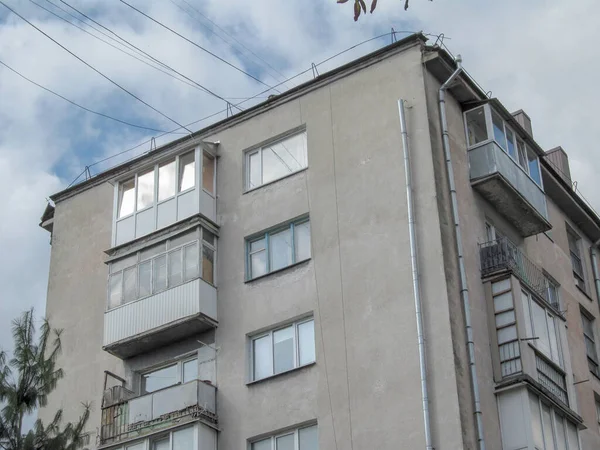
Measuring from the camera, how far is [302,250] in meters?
28.9

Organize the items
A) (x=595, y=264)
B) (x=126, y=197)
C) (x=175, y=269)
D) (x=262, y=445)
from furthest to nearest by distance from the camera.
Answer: (x=595, y=264) < (x=126, y=197) < (x=175, y=269) < (x=262, y=445)

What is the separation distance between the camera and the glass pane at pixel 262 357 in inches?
1098

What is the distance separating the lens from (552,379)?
89.1 ft

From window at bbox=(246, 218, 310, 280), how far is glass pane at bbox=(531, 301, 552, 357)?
5872 millimetres

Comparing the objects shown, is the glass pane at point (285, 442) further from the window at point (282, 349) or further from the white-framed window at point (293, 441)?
the window at point (282, 349)

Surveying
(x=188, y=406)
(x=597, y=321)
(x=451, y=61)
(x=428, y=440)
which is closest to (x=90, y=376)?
(x=188, y=406)

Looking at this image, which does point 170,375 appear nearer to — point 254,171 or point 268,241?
point 268,241

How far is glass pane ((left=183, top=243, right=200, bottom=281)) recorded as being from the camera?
2936cm

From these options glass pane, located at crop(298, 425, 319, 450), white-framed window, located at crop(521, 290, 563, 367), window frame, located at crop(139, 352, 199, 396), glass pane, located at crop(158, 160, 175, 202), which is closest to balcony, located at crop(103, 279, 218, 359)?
window frame, located at crop(139, 352, 199, 396)

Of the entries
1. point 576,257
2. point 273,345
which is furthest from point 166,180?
point 576,257

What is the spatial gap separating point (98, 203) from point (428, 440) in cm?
1475

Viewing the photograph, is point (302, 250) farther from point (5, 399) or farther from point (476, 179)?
point (5, 399)

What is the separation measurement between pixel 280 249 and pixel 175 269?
292 cm

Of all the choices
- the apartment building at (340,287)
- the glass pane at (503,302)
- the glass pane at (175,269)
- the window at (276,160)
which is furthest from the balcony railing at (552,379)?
the glass pane at (175,269)
